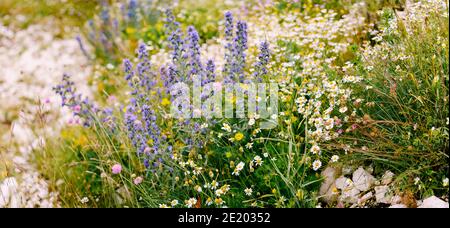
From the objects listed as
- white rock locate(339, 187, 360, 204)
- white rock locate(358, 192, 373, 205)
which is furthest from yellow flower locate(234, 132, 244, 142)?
white rock locate(358, 192, 373, 205)

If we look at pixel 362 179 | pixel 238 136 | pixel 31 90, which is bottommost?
pixel 31 90

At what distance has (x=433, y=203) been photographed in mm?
2605

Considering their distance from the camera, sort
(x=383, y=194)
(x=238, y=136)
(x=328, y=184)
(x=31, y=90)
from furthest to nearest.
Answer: (x=31, y=90) → (x=238, y=136) → (x=328, y=184) → (x=383, y=194)

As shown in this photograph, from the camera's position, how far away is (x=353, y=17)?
14.4 ft

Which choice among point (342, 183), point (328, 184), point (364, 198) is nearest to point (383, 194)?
point (364, 198)

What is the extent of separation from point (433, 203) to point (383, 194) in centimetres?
31

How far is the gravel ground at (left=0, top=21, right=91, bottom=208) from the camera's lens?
419 cm

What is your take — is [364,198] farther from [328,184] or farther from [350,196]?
[328,184]

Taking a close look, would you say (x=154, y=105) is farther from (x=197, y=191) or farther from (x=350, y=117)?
(x=350, y=117)

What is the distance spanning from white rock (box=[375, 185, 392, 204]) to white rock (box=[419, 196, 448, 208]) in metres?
0.21

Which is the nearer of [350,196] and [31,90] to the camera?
[350,196]
